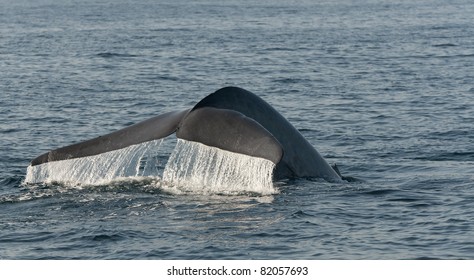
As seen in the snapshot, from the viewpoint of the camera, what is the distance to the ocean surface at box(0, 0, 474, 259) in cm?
1070

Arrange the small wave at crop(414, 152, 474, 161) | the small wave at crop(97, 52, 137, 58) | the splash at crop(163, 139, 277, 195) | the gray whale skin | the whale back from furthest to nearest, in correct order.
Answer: the small wave at crop(97, 52, 137, 58) < the small wave at crop(414, 152, 474, 161) < the splash at crop(163, 139, 277, 195) < the whale back < the gray whale skin

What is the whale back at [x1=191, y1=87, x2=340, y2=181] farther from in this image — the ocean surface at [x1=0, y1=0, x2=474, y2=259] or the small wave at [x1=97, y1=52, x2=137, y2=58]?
the small wave at [x1=97, y1=52, x2=137, y2=58]

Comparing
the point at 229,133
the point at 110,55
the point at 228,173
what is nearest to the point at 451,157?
the point at 228,173

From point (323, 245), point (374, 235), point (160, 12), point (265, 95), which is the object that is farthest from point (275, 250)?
point (160, 12)

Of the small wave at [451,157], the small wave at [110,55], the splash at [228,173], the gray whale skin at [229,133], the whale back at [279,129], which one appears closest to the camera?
the gray whale skin at [229,133]

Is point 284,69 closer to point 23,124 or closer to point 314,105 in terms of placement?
point 314,105

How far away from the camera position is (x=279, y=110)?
22875 mm

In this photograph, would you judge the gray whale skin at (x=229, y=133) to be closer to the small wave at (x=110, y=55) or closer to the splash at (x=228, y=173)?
the splash at (x=228, y=173)

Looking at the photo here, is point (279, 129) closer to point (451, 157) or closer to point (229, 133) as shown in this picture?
point (229, 133)

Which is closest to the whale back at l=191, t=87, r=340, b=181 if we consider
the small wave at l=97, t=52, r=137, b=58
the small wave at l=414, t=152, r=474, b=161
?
the small wave at l=414, t=152, r=474, b=161

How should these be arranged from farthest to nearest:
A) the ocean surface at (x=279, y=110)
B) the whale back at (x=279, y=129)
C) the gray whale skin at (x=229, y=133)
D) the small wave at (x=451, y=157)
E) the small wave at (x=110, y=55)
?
the small wave at (x=110, y=55) < the small wave at (x=451, y=157) < the whale back at (x=279, y=129) < the ocean surface at (x=279, y=110) < the gray whale skin at (x=229, y=133)

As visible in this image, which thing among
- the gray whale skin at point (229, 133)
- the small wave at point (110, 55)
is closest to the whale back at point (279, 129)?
the gray whale skin at point (229, 133)

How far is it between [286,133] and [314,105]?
1167 cm

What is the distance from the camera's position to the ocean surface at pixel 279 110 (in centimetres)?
1070
